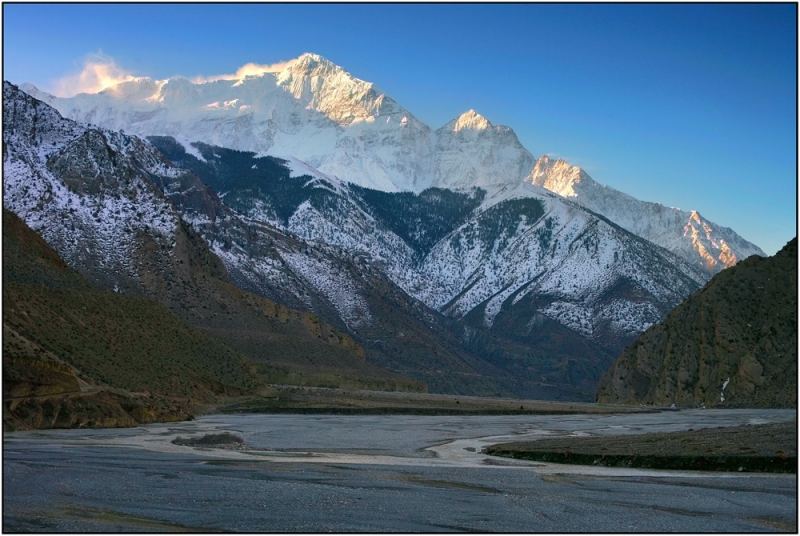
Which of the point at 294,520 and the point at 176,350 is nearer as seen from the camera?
the point at 294,520

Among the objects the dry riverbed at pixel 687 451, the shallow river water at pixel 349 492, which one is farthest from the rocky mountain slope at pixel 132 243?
the shallow river water at pixel 349 492

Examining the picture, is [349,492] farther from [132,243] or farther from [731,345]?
[132,243]

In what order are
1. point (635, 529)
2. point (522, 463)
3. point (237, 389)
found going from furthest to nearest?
point (237, 389) → point (522, 463) → point (635, 529)

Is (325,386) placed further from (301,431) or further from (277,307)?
(301,431)

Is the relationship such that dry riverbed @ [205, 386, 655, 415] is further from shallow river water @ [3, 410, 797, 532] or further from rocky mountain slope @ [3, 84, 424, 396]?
shallow river water @ [3, 410, 797, 532]

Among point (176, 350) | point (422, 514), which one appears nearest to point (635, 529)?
point (422, 514)

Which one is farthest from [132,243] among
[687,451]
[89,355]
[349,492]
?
[349,492]
